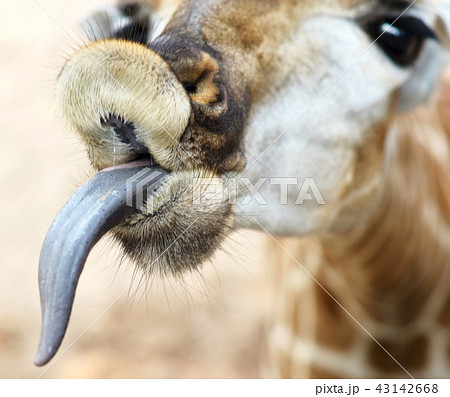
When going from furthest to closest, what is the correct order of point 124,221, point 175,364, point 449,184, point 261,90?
point 175,364, point 449,184, point 261,90, point 124,221

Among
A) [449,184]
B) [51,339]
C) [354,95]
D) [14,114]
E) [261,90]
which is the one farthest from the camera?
[14,114]

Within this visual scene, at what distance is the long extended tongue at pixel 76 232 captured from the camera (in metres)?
0.94

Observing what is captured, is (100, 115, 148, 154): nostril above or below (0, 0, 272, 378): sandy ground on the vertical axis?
above

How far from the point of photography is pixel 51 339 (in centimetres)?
93

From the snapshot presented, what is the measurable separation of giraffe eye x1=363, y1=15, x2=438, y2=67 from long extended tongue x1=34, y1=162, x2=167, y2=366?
2.63 ft

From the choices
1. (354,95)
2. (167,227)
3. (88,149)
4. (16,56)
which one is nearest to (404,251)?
(354,95)

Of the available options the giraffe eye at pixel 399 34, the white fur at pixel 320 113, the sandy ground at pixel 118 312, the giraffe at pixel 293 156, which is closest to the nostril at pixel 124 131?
the giraffe at pixel 293 156

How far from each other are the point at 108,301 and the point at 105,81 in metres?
2.62

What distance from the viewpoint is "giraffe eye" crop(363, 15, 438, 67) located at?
1472 mm

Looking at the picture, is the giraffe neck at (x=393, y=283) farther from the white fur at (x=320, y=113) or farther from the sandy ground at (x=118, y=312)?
the sandy ground at (x=118, y=312)

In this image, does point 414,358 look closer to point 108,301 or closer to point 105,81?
point 105,81

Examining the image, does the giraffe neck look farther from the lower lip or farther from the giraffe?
the lower lip

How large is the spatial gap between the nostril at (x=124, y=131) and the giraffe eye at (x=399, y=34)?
2.61 ft

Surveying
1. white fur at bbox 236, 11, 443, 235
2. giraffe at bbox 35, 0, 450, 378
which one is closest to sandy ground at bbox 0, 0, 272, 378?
giraffe at bbox 35, 0, 450, 378
